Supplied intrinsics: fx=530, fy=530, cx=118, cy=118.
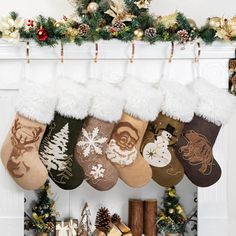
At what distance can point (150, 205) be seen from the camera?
261 centimetres

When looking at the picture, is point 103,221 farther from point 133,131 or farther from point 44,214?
point 133,131

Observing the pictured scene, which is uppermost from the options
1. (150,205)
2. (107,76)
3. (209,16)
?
(209,16)

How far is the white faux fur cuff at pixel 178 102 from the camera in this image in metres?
2.31

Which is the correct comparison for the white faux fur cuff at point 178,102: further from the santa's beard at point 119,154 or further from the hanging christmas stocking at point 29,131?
the hanging christmas stocking at point 29,131

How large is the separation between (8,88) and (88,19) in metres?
0.48

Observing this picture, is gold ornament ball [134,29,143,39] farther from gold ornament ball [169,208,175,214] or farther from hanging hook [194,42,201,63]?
gold ornament ball [169,208,175,214]

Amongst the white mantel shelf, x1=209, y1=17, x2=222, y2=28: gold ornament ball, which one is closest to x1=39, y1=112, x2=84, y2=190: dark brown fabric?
the white mantel shelf

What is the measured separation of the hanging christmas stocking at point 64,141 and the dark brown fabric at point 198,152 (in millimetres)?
459

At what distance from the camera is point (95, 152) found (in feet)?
7.60

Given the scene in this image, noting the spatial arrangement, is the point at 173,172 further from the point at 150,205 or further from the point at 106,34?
the point at 106,34

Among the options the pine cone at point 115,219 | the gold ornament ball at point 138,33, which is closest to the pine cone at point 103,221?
the pine cone at point 115,219

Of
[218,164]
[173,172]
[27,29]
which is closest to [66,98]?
[27,29]

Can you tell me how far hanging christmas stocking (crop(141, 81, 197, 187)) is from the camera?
2.32 metres

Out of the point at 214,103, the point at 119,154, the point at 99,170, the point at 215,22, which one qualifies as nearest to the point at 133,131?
the point at 119,154
